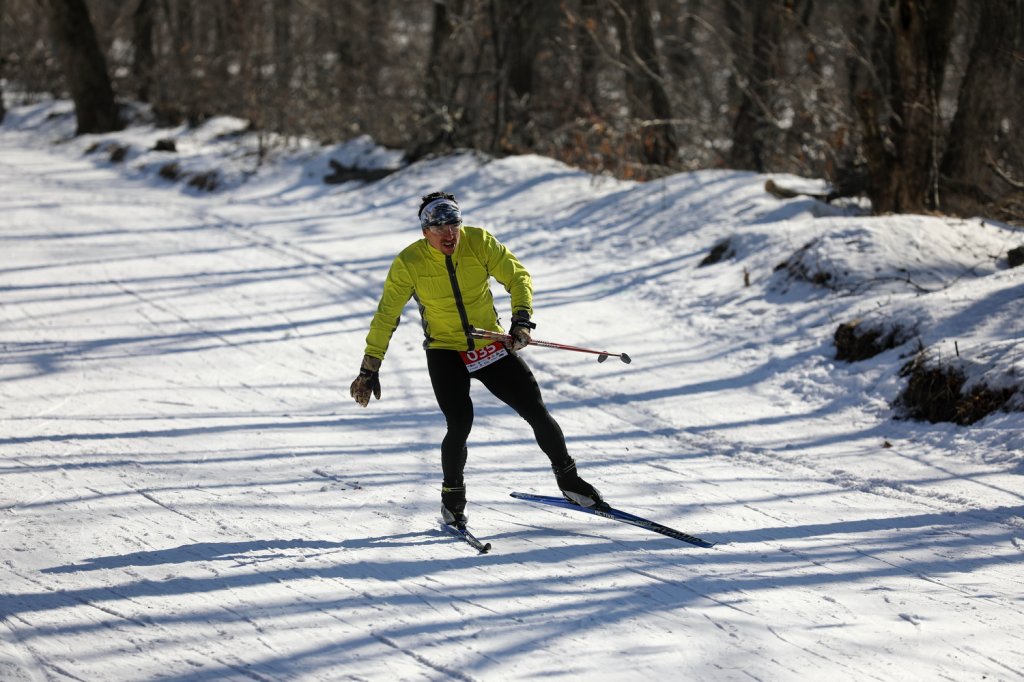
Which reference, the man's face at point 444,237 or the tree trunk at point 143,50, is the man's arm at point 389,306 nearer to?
the man's face at point 444,237

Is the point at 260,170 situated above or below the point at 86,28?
below

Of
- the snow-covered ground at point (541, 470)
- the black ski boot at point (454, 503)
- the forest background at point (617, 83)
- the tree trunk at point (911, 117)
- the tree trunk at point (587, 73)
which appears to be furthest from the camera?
the tree trunk at point (587, 73)

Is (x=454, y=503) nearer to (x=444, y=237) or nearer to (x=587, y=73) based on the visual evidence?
(x=444, y=237)

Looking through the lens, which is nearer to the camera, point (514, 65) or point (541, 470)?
point (541, 470)

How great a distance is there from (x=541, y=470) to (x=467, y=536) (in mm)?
1348

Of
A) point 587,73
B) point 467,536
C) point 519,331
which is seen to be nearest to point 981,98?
point 519,331

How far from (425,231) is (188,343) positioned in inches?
195

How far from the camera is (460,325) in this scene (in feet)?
17.3

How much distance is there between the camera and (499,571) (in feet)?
16.2

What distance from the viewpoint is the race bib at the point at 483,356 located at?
17.3 ft

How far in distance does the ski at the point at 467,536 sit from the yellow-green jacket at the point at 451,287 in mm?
998

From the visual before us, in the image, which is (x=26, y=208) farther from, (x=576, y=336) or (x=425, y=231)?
(x=425, y=231)

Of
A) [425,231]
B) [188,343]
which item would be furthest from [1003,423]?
[188,343]

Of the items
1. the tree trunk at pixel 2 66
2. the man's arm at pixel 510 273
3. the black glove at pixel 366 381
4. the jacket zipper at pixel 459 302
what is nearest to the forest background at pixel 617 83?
the tree trunk at pixel 2 66
